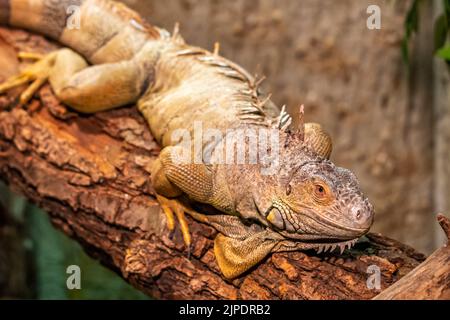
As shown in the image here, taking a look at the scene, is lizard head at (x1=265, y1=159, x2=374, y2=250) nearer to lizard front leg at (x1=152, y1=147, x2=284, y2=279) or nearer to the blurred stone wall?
lizard front leg at (x1=152, y1=147, x2=284, y2=279)

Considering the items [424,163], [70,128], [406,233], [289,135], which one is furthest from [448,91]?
[70,128]

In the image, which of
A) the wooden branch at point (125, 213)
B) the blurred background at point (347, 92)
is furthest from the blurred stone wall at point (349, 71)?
the wooden branch at point (125, 213)

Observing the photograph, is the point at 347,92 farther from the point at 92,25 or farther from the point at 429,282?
the point at 429,282

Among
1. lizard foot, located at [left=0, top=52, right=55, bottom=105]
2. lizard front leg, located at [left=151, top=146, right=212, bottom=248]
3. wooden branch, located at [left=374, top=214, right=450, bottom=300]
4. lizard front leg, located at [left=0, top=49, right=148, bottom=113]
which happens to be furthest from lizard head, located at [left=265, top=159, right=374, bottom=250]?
lizard foot, located at [left=0, top=52, right=55, bottom=105]

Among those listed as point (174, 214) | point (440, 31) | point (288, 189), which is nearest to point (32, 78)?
point (174, 214)

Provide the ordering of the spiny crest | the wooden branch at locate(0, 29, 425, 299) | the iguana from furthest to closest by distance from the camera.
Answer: the spiny crest → the wooden branch at locate(0, 29, 425, 299) → the iguana

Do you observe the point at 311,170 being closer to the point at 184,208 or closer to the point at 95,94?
the point at 184,208
